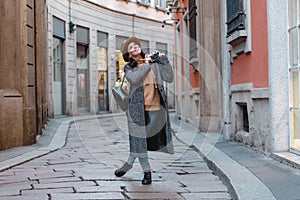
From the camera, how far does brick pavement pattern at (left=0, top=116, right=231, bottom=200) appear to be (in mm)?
5270

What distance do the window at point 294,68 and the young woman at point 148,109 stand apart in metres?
1.63

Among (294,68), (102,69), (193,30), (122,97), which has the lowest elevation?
(122,97)

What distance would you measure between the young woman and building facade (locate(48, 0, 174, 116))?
13.7 m

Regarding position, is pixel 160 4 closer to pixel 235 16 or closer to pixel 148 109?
pixel 235 16

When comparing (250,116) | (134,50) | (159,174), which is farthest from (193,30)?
(134,50)

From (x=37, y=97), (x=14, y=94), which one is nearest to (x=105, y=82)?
(x=37, y=97)

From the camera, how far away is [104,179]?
607 cm

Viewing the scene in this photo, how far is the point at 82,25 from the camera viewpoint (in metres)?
24.8

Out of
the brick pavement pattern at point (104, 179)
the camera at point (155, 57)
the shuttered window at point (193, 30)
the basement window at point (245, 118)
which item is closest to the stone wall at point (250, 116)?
the basement window at point (245, 118)

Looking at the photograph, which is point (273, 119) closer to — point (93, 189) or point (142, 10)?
point (93, 189)

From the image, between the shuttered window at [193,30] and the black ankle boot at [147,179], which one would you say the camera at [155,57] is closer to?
the black ankle boot at [147,179]

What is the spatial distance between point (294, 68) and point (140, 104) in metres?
2.03

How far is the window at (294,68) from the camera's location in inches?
247

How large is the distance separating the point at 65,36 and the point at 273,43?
17.2 m
